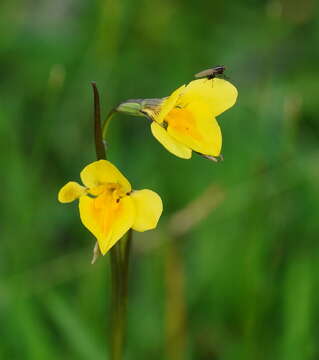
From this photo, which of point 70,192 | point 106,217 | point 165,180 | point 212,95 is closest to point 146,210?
point 106,217

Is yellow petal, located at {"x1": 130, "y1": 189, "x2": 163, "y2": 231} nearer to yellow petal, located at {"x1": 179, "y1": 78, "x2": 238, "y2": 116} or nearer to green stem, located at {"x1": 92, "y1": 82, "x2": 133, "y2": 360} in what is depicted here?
green stem, located at {"x1": 92, "y1": 82, "x2": 133, "y2": 360}

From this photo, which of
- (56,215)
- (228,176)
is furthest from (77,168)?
(228,176)

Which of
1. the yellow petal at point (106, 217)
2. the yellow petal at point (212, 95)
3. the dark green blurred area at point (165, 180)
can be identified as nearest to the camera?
the yellow petal at point (106, 217)

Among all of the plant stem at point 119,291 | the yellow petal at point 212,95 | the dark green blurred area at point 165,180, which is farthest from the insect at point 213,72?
the dark green blurred area at point 165,180

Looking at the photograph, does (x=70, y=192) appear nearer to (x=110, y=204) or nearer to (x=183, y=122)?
(x=110, y=204)

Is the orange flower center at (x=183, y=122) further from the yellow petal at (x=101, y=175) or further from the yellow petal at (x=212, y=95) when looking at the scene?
the yellow petal at (x=101, y=175)

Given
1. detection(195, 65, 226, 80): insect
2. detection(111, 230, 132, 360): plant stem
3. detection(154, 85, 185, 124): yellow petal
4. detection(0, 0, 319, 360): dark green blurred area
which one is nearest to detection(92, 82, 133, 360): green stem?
detection(111, 230, 132, 360): plant stem

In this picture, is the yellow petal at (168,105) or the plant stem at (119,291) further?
the plant stem at (119,291)
